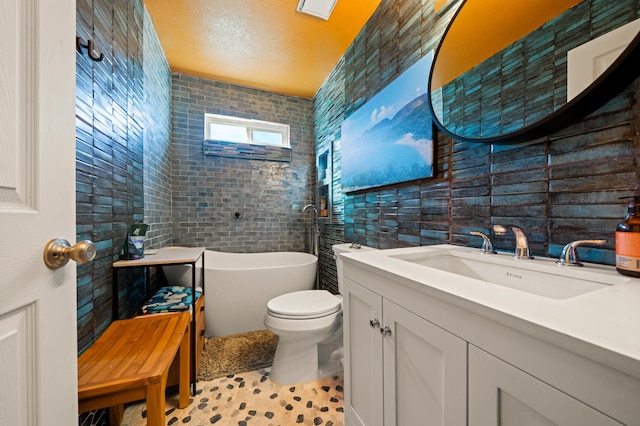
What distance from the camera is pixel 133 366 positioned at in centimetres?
92

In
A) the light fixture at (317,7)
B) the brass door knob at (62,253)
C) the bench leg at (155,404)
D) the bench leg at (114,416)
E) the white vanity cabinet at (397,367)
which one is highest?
the light fixture at (317,7)

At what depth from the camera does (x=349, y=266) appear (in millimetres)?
982

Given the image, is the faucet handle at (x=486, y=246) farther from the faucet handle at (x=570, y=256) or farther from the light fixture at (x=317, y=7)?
the light fixture at (x=317, y=7)

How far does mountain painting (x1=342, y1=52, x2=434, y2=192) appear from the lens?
1.33 meters

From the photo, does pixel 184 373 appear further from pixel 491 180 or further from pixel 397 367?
pixel 491 180

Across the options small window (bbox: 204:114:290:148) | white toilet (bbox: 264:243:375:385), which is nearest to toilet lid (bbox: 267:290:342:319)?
white toilet (bbox: 264:243:375:385)

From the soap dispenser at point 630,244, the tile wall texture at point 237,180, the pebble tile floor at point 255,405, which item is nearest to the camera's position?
the soap dispenser at point 630,244

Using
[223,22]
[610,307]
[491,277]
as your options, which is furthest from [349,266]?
[223,22]

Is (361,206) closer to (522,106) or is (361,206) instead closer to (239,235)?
(522,106)

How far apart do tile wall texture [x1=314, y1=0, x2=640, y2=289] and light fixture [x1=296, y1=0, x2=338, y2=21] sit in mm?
342

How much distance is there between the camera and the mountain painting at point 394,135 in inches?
52.4

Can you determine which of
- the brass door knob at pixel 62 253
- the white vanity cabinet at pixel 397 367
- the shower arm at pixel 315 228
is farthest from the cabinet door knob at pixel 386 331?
the shower arm at pixel 315 228

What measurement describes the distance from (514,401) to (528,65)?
1062 millimetres

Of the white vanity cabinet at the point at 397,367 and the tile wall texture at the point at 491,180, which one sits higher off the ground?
the tile wall texture at the point at 491,180
